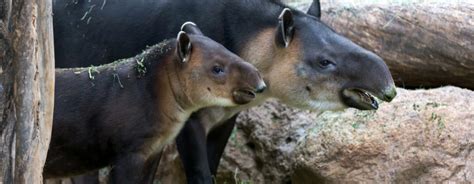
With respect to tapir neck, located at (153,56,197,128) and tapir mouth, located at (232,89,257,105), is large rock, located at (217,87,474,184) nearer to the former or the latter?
tapir neck, located at (153,56,197,128)

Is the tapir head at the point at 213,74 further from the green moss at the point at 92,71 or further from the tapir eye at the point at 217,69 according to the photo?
the green moss at the point at 92,71

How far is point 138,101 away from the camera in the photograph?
8250 millimetres

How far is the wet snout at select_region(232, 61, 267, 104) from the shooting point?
7.91 m

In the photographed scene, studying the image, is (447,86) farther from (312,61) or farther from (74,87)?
(74,87)

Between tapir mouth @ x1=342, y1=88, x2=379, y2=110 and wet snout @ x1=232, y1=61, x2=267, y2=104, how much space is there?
1.18m

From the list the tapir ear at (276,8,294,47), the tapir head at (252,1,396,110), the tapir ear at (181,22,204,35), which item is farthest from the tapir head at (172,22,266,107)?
the tapir head at (252,1,396,110)

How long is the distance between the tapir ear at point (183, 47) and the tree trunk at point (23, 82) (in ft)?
6.32

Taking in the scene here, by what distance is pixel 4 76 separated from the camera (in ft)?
20.2

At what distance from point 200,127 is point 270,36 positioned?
1.01m

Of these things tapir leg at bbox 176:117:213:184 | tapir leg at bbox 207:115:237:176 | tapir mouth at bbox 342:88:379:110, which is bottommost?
tapir leg at bbox 207:115:237:176

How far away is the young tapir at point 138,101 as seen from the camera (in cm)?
807

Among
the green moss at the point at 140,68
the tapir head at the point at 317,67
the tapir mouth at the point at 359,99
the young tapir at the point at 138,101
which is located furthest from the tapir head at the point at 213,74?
the tapir mouth at the point at 359,99

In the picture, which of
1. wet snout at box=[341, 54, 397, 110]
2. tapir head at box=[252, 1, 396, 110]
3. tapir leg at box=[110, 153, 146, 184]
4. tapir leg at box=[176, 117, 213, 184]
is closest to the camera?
tapir leg at box=[110, 153, 146, 184]

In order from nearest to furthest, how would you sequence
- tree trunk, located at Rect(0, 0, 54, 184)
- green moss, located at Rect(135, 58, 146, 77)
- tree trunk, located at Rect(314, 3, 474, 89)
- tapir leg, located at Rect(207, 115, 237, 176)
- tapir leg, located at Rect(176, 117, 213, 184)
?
tree trunk, located at Rect(0, 0, 54, 184)
green moss, located at Rect(135, 58, 146, 77)
tapir leg, located at Rect(176, 117, 213, 184)
tapir leg, located at Rect(207, 115, 237, 176)
tree trunk, located at Rect(314, 3, 474, 89)
